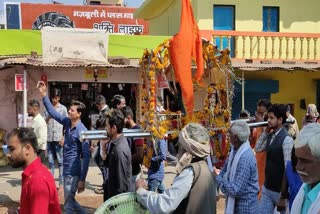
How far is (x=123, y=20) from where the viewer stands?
22188mm

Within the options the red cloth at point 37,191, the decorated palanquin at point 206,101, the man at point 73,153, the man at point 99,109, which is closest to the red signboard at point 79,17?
the man at point 99,109

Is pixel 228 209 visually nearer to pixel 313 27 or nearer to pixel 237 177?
pixel 237 177

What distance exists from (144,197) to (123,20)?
19.5 metres

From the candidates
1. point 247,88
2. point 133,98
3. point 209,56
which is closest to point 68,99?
point 133,98

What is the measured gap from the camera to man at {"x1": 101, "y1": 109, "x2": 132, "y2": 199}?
14.4 feet

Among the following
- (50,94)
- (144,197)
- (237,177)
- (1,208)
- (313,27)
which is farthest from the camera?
(313,27)

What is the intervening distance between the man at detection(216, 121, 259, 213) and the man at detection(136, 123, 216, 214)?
0.92 meters

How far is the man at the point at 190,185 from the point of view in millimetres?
3172

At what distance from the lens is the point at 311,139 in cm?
237

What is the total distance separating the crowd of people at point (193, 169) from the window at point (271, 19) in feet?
28.0

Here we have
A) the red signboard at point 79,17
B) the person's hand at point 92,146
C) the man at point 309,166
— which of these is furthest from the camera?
the red signboard at point 79,17

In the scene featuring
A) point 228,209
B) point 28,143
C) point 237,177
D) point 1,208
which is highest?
point 28,143

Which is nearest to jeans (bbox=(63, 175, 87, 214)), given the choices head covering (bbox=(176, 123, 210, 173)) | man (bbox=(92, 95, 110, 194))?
→ man (bbox=(92, 95, 110, 194))

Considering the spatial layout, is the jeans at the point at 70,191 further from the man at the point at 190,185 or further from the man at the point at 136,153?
the man at the point at 190,185
